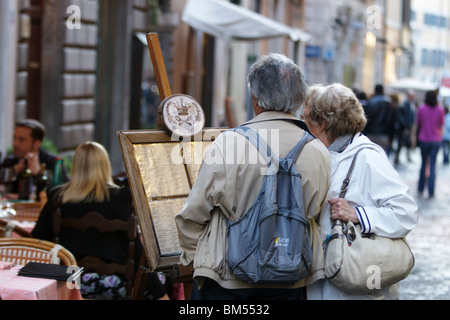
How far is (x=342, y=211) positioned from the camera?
11.9ft

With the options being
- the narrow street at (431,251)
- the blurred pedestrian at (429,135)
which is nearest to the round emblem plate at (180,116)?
the narrow street at (431,251)

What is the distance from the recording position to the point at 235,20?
46.3ft

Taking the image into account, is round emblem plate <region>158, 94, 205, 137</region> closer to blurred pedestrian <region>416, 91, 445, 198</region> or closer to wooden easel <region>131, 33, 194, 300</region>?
wooden easel <region>131, 33, 194, 300</region>

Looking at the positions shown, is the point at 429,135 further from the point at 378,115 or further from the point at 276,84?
the point at 276,84

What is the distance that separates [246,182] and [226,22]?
11199 millimetres

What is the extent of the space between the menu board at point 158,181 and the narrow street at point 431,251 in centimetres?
313

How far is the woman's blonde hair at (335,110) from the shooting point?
12.5 ft

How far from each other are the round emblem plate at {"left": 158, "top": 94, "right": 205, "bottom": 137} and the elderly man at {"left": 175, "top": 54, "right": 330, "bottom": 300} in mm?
887

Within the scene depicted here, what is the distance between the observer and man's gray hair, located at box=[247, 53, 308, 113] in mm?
3375

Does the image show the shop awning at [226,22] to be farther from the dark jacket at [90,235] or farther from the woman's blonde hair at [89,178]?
→ the dark jacket at [90,235]

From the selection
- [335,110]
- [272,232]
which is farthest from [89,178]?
[272,232]

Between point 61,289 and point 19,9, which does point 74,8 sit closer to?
point 19,9

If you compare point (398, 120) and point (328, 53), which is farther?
point (328, 53)
